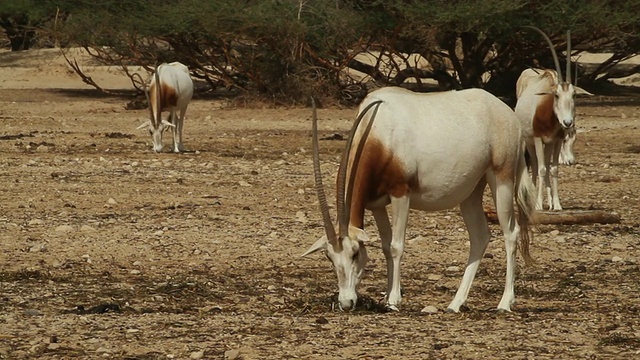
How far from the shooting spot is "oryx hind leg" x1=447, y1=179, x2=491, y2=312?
7871 millimetres

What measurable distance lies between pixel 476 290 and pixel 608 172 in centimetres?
778

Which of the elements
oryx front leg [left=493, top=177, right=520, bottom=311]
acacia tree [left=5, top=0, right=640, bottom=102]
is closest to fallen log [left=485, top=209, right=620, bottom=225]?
oryx front leg [left=493, top=177, right=520, bottom=311]

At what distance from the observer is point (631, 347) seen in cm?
654

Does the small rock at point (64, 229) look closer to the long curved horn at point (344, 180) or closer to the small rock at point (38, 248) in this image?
the small rock at point (38, 248)

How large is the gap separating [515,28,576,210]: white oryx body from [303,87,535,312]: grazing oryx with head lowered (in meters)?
4.65

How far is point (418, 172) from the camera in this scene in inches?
299

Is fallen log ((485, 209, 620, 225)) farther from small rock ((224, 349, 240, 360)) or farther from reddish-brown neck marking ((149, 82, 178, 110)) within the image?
reddish-brown neck marking ((149, 82, 178, 110))

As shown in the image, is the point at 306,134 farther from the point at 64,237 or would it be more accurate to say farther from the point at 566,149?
the point at 64,237

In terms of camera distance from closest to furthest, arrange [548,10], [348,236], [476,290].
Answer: [348,236], [476,290], [548,10]

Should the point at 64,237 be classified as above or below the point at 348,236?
below

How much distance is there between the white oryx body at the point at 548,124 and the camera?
41.5 ft

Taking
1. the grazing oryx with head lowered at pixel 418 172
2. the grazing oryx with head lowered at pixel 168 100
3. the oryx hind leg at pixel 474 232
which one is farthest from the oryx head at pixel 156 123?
the grazing oryx with head lowered at pixel 418 172

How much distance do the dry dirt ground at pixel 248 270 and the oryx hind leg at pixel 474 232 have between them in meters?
0.19

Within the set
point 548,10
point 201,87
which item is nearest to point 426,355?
point 548,10
